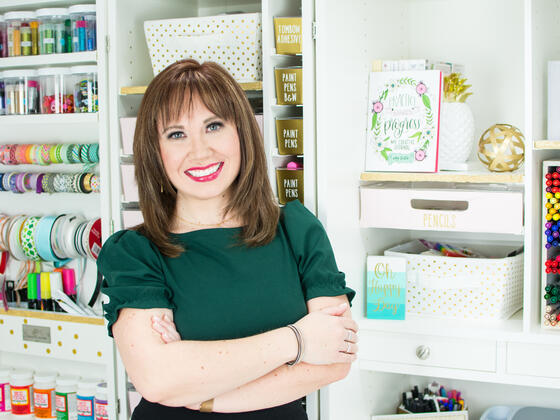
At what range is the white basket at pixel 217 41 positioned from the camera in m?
1.82

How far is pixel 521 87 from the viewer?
2139 millimetres

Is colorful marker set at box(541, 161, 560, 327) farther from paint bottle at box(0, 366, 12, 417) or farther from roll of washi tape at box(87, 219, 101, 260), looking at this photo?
paint bottle at box(0, 366, 12, 417)

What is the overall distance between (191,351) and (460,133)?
1079mm

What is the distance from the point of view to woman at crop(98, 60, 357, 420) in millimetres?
1357

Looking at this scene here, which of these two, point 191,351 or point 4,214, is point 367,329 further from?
point 4,214

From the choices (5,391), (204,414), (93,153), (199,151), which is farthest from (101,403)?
(199,151)

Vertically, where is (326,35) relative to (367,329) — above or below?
above

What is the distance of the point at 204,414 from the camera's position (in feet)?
4.73

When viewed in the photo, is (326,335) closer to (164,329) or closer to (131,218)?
(164,329)

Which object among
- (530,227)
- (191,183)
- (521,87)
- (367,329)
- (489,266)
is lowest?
(367,329)

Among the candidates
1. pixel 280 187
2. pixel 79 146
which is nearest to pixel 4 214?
pixel 79 146

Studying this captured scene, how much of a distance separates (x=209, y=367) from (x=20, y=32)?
1404 mm

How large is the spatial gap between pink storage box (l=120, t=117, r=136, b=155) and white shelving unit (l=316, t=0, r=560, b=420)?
21.4 inches

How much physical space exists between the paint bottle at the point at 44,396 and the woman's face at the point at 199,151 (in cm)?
119
